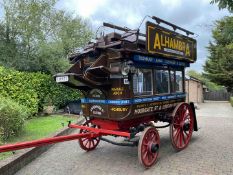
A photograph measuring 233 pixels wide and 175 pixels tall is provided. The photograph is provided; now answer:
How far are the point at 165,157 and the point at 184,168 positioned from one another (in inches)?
34.6

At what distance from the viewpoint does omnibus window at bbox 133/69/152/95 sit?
6.39 meters

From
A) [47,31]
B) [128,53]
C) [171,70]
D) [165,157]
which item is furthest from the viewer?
[47,31]

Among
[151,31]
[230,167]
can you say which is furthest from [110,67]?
[230,167]

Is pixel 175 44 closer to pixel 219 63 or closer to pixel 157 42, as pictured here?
pixel 157 42

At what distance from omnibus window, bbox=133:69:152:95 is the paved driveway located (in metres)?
1.64

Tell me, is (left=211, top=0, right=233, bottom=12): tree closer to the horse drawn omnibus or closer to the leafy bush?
the horse drawn omnibus

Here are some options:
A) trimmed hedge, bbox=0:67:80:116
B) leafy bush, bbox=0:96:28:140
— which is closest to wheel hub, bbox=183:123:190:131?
leafy bush, bbox=0:96:28:140

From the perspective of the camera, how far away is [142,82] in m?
6.59

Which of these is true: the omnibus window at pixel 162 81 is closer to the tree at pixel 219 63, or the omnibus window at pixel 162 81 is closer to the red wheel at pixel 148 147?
the red wheel at pixel 148 147

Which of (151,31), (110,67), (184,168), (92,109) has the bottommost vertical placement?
(184,168)

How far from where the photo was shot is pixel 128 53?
19.8 feet

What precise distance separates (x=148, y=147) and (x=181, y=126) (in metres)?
1.74

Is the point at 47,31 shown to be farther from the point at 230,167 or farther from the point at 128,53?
the point at 230,167

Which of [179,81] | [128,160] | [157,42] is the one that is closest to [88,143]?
[128,160]
